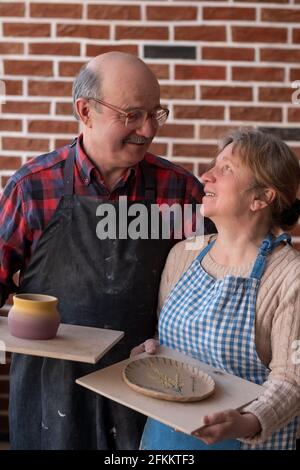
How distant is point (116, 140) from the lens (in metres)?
1.81

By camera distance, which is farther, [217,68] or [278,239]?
[217,68]

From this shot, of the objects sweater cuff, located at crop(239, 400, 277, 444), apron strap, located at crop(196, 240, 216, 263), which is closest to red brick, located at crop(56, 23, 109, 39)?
apron strap, located at crop(196, 240, 216, 263)

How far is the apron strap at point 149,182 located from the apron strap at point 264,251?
395mm

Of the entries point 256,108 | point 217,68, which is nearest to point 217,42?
point 217,68

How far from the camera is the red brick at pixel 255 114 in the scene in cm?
269

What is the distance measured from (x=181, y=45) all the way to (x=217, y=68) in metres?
0.18

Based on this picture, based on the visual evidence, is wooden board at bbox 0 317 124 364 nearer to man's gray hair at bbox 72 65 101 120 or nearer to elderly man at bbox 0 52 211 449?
elderly man at bbox 0 52 211 449

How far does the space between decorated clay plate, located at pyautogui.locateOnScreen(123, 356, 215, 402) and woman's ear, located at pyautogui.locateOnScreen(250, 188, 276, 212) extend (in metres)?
0.49

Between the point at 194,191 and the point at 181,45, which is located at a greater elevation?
the point at 181,45

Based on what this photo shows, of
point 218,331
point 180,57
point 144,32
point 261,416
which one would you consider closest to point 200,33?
point 180,57

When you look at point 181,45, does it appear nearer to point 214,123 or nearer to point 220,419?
point 214,123

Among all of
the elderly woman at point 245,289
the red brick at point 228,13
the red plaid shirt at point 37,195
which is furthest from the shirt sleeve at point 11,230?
the red brick at point 228,13

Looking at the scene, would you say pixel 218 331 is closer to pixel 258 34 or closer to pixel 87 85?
pixel 87 85

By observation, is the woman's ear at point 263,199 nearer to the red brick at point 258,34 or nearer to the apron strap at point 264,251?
the apron strap at point 264,251
